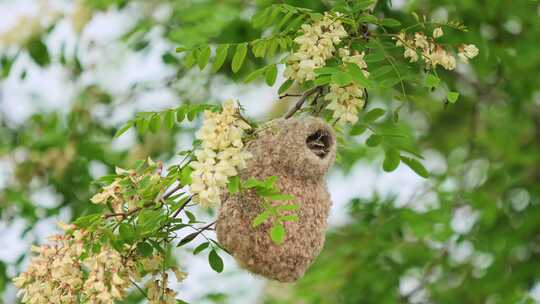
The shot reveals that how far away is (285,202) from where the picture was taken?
2.05 meters

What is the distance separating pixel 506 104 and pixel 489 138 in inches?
8.7

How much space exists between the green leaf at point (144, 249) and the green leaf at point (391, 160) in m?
0.74

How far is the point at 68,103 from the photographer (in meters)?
4.67

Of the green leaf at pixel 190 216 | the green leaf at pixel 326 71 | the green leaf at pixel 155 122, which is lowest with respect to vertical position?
the green leaf at pixel 190 216

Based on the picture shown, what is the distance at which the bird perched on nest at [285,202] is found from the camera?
207 centimetres

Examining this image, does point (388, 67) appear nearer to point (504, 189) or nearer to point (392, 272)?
point (392, 272)

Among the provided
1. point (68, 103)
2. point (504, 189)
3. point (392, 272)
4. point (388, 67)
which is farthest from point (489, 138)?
point (388, 67)

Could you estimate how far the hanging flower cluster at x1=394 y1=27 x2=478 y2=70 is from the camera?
2168mm

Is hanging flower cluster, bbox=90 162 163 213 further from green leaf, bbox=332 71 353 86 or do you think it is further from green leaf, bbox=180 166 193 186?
green leaf, bbox=332 71 353 86

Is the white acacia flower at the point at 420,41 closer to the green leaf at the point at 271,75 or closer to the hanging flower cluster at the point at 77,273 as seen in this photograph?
the green leaf at the point at 271,75

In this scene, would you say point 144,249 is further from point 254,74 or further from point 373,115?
point 373,115

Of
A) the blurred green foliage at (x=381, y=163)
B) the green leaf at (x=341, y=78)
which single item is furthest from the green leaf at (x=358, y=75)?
the blurred green foliage at (x=381, y=163)

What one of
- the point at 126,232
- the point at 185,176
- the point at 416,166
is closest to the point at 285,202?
the point at 185,176

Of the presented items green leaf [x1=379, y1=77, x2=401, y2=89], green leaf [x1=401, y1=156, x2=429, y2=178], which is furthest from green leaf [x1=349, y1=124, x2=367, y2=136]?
green leaf [x1=379, y1=77, x2=401, y2=89]
